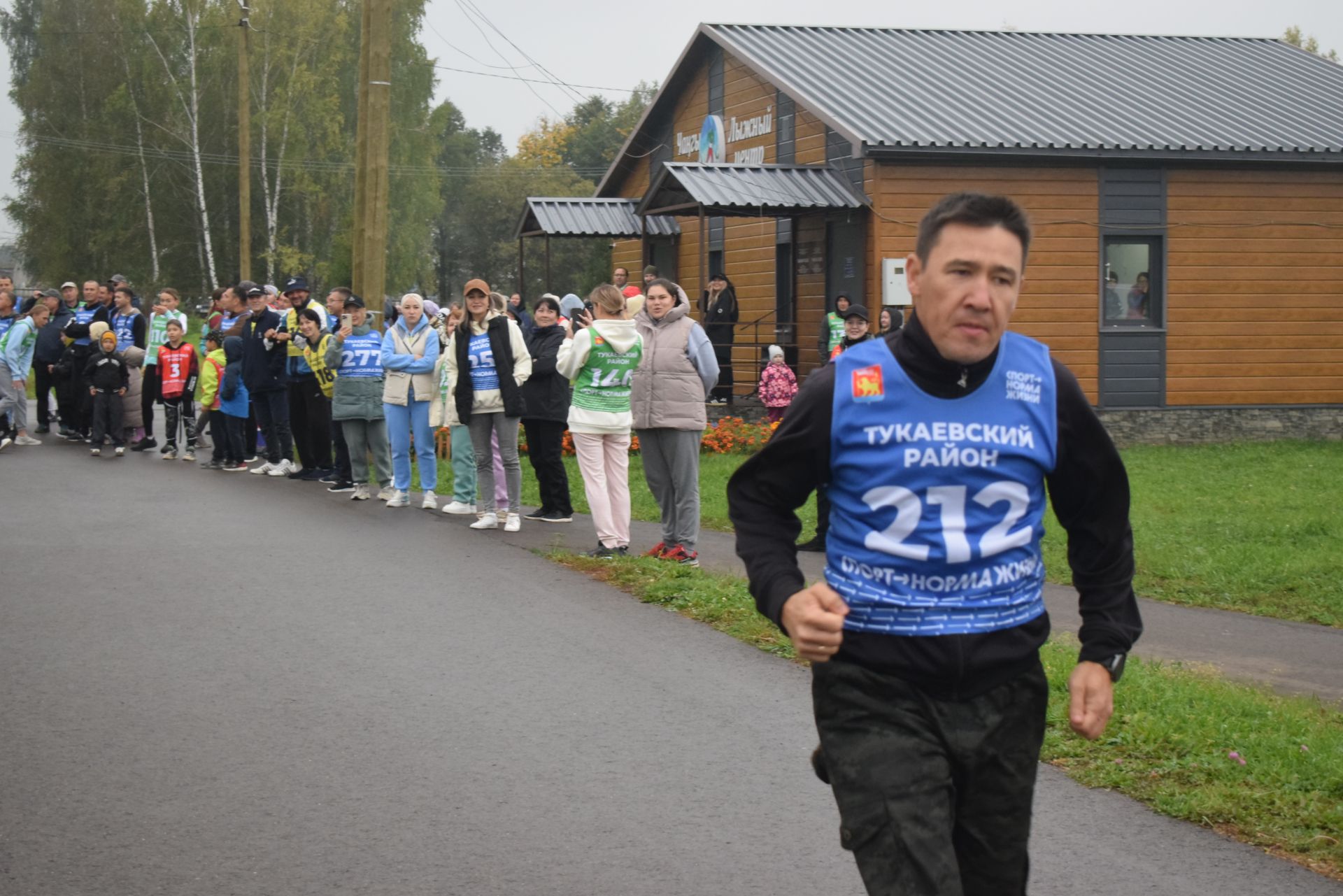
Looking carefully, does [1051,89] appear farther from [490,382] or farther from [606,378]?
[606,378]

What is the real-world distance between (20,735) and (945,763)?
491 centimetres

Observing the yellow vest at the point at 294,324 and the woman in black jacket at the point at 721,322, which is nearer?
the yellow vest at the point at 294,324

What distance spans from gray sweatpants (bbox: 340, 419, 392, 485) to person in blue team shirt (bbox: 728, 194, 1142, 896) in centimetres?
1292

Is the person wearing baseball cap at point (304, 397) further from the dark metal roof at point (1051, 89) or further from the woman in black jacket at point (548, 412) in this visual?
the dark metal roof at point (1051, 89)

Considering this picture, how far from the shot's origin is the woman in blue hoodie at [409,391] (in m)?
14.8

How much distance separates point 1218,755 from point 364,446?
11.2 m

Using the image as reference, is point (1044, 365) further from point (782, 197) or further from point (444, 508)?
point (782, 197)

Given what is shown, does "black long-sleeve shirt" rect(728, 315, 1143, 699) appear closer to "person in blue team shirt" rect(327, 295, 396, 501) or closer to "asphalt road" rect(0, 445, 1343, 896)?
"asphalt road" rect(0, 445, 1343, 896)

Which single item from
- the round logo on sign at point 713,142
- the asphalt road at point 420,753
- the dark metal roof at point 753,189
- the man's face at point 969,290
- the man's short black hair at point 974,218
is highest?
the round logo on sign at point 713,142

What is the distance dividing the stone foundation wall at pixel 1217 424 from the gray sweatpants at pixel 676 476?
1332 cm

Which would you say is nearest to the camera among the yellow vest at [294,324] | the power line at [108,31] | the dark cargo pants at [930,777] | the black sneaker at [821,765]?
the dark cargo pants at [930,777]

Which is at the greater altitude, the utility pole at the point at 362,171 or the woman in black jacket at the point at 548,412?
the utility pole at the point at 362,171

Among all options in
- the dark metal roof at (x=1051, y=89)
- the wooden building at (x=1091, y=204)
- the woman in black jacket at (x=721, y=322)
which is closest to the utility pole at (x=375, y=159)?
the wooden building at (x=1091, y=204)

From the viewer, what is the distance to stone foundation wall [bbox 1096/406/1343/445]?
78.2ft
